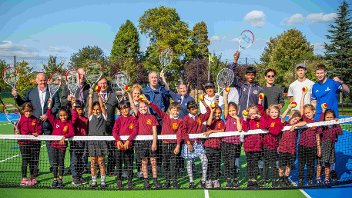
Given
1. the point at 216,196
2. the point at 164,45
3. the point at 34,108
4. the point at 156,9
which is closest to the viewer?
the point at 216,196

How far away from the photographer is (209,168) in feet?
20.2

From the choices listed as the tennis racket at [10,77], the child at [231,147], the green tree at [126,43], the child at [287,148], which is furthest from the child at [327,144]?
the green tree at [126,43]

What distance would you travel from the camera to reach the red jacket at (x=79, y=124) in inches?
258

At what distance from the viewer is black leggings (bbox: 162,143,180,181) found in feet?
19.7

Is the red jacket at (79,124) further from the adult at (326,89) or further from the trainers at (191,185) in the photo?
the adult at (326,89)

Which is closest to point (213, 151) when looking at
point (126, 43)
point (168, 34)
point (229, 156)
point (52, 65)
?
point (229, 156)

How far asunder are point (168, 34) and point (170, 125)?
128 ft

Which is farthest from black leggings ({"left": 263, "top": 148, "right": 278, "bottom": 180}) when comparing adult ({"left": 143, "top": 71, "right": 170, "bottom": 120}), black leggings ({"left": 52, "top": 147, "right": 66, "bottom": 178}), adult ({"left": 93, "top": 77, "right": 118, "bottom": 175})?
black leggings ({"left": 52, "top": 147, "right": 66, "bottom": 178})

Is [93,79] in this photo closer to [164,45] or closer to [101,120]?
[101,120]

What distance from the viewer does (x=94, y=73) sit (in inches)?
276

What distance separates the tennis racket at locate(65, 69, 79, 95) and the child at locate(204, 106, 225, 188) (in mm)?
2867

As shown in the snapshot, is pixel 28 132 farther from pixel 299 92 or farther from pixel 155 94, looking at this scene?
pixel 299 92

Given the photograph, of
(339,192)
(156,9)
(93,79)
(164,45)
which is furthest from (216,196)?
(156,9)

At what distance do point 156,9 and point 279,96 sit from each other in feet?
138
